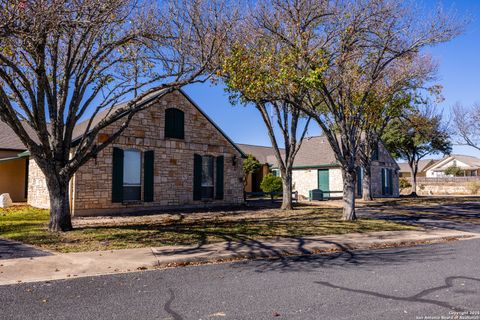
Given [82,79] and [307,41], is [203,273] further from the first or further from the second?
[307,41]

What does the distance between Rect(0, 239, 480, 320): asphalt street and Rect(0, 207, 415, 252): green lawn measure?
9.25 ft

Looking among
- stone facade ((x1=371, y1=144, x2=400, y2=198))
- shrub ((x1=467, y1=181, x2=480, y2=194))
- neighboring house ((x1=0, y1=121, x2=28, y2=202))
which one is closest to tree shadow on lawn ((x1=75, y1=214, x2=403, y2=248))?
neighboring house ((x1=0, y1=121, x2=28, y2=202))

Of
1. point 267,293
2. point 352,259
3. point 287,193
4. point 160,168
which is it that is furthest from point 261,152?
point 267,293

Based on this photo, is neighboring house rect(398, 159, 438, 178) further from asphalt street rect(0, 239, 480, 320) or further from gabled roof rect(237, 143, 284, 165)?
asphalt street rect(0, 239, 480, 320)

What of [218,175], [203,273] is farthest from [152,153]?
[203,273]

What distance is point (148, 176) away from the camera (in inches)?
718

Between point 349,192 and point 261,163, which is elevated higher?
point 261,163

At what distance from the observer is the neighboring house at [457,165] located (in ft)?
226

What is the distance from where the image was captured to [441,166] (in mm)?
74375

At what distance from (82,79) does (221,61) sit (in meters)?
4.67

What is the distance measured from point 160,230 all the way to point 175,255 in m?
3.76

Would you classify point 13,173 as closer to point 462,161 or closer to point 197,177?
point 197,177

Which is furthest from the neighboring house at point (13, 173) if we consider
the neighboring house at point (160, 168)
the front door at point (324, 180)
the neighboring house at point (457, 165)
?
the neighboring house at point (457, 165)

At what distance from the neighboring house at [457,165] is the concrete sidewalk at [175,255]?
67271 millimetres
